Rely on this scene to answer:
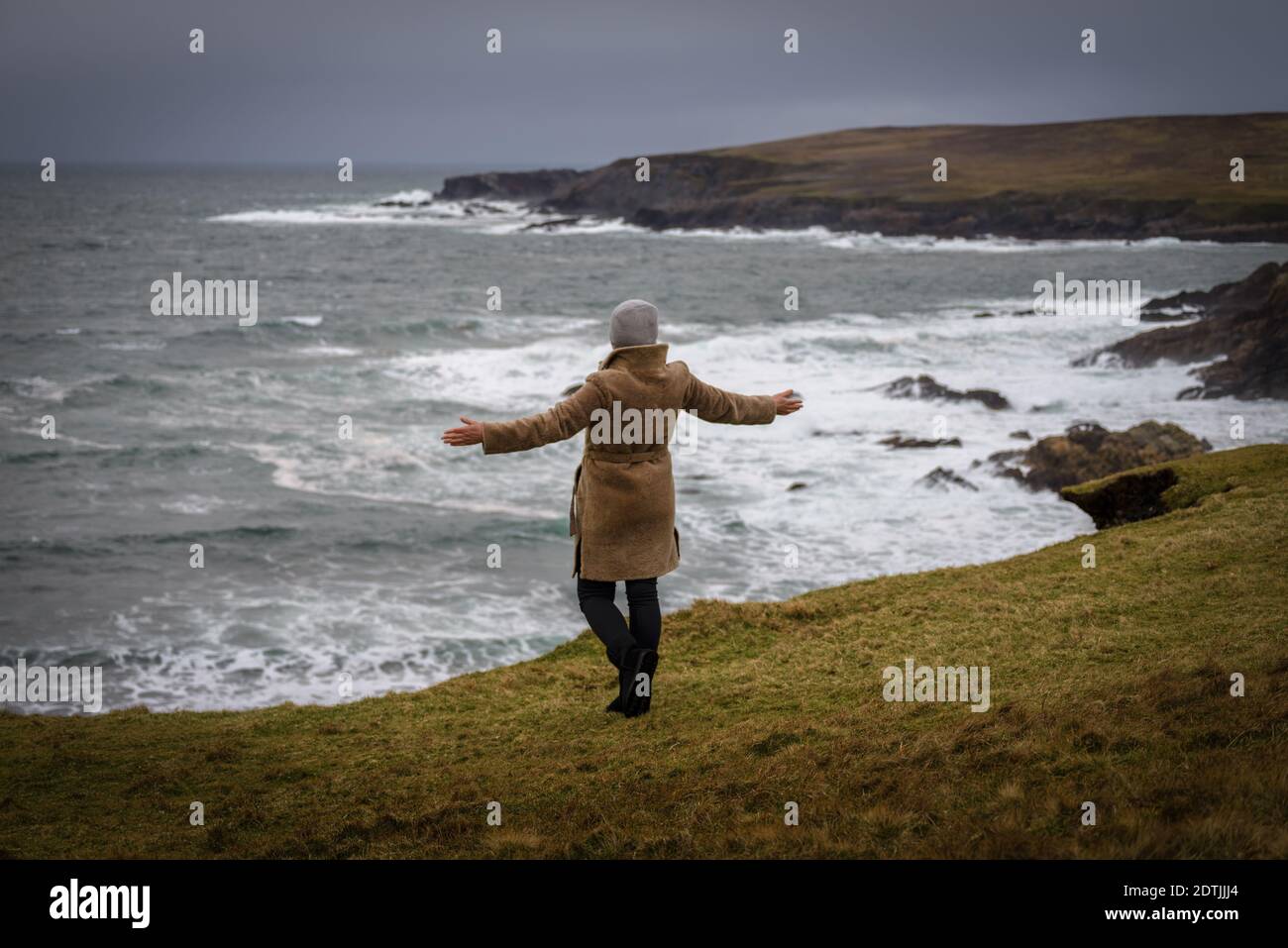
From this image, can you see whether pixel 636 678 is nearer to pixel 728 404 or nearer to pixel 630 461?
pixel 630 461

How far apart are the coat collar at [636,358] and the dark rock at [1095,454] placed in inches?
673

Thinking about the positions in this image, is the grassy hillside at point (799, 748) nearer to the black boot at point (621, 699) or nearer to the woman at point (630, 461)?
the black boot at point (621, 699)

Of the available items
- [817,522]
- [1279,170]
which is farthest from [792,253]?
[817,522]

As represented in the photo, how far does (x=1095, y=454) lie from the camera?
21891mm

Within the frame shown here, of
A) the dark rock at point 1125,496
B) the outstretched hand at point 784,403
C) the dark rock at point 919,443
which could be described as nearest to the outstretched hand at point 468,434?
the outstretched hand at point 784,403

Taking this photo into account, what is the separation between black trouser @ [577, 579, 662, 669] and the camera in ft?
21.5

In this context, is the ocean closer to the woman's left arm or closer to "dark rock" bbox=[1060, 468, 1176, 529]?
"dark rock" bbox=[1060, 468, 1176, 529]

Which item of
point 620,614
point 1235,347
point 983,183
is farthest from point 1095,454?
point 983,183

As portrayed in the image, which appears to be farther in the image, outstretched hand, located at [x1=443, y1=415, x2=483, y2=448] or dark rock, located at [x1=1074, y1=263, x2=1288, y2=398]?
dark rock, located at [x1=1074, y1=263, x2=1288, y2=398]

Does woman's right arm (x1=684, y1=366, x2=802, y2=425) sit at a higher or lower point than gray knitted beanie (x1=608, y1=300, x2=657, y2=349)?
lower

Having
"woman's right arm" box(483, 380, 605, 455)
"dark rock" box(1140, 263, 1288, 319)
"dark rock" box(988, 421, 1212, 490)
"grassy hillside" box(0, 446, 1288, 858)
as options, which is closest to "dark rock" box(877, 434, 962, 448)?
"dark rock" box(988, 421, 1212, 490)

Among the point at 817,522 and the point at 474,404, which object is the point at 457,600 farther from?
the point at 474,404

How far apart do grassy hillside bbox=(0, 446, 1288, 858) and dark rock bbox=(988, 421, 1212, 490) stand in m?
12.1
